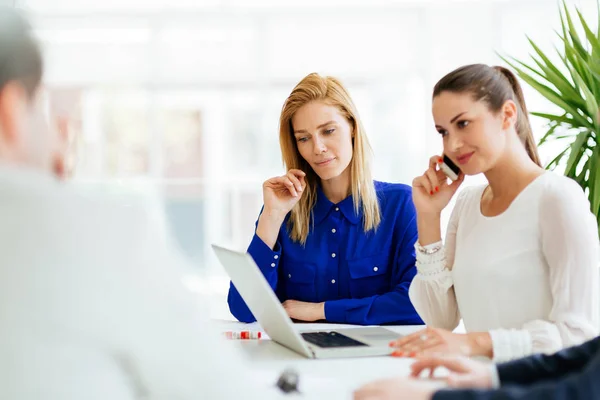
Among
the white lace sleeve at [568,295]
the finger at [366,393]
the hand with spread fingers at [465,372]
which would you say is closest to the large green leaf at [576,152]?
the white lace sleeve at [568,295]

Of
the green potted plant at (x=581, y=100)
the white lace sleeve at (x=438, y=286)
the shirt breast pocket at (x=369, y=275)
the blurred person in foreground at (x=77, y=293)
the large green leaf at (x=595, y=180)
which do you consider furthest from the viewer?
the green potted plant at (x=581, y=100)

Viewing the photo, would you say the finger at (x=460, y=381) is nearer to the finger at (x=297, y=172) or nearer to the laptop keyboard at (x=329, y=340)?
the laptop keyboard at (x=329, y=340)

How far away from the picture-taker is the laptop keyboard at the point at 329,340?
6.48 feet

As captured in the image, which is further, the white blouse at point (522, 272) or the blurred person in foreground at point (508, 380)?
the white blouse at point (522, 272)

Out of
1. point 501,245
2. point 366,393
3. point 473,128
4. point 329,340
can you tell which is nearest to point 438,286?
point 501,245

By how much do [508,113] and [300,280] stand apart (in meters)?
1.10

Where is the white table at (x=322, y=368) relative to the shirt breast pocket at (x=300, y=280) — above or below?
below

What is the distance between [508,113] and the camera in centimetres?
201

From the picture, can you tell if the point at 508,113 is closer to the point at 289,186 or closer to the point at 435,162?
the point at 435,162

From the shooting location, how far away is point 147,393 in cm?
95

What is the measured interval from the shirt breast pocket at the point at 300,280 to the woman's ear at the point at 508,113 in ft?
3.36

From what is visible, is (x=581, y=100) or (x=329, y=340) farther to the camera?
(x=581, y=100)

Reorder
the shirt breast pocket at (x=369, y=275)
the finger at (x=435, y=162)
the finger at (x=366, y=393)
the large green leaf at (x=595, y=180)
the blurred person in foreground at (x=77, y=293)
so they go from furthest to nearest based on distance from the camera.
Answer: the large green leaf at (x=595, y=180) → the shirt breast pocket at (x=369, y=275) → the finger at (x=435, y=162) → the finger at (x=366, y=393) → the blurred person in foreground at (x=77, y=293)

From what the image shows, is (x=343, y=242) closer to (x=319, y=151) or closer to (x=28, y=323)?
(x=319, y=151)
